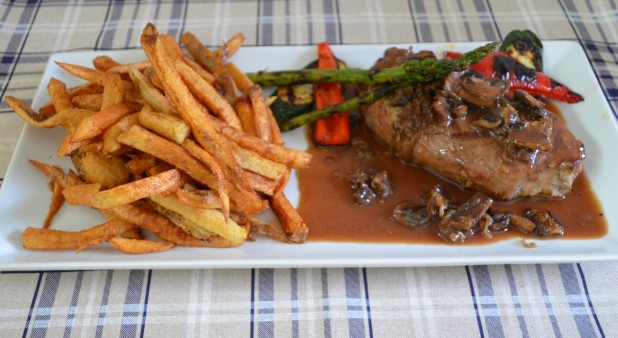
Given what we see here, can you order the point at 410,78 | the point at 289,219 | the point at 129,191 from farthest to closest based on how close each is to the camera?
1. the point at 410,78
2. the point at 289,219
3. the point at 129,191

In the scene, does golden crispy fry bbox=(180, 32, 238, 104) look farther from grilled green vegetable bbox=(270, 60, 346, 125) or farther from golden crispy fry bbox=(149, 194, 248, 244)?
golden crispy fry bbox=(149, 194, 248, 244)

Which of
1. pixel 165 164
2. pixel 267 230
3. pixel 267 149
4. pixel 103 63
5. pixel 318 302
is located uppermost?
pixel 103 63

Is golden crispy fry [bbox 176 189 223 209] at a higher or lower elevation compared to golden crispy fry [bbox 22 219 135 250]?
higher

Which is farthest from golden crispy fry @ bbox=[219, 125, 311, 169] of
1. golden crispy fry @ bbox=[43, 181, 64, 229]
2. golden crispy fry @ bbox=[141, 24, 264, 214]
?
golden crispy fry @ bbox=[43, 181, 64, 229]

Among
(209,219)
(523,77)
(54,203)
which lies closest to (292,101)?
(209,219)

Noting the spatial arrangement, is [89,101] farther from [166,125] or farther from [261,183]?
[261,183]

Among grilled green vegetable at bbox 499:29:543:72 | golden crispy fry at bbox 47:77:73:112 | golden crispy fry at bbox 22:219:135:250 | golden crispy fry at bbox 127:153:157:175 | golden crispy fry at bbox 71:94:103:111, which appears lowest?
golden crispy fry at bbox 22:219:135:250

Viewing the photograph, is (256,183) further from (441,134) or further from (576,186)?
(576,186)
